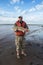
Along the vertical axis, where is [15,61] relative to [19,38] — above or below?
below

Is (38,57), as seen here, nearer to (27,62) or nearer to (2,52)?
(27,62)

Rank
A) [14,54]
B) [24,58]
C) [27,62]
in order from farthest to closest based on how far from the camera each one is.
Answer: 1. [14,54]
2. [24,58]
3. [27,62]

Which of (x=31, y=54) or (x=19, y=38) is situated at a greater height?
(x=19, y=38)

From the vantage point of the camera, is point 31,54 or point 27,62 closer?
point 27,62

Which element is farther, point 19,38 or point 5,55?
point 5,55

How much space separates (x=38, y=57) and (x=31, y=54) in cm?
70

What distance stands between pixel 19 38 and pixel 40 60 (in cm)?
160

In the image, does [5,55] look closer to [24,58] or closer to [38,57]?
[24,58]

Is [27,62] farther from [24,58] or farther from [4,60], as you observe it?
[4,60]

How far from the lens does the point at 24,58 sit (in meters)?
8.96

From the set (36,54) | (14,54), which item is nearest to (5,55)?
(14,54)

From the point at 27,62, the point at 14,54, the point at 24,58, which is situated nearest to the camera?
the point at 27,62

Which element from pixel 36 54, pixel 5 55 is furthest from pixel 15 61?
pixel 36 54

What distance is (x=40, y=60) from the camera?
870 centimetres
